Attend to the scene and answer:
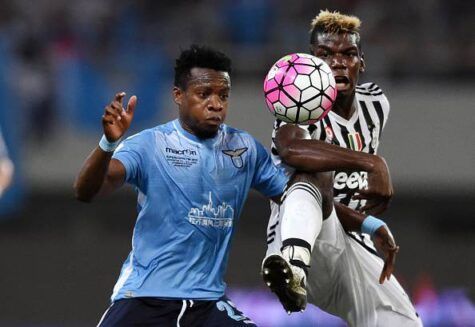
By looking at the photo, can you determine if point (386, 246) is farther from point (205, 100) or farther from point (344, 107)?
point (205, 100)

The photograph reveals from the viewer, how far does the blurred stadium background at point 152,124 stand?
12.0m

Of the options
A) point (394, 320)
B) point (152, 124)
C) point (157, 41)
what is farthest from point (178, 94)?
point (157, 41)

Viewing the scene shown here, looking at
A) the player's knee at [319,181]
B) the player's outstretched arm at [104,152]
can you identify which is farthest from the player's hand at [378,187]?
the player's outstretched arm at [104,152]

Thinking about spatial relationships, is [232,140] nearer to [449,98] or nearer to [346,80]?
[346,80]

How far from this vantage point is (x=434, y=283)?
11430 mm

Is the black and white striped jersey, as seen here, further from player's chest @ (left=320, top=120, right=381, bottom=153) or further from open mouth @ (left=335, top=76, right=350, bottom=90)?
open mouth @ (left=335, top=76, right=350, bottom=90)

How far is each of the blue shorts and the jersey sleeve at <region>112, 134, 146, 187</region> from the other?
0.60 m

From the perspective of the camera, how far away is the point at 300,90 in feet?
18.1

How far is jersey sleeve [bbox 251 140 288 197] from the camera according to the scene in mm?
5684

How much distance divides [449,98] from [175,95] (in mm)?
7454

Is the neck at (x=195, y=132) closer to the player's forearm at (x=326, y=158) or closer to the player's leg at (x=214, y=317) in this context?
the player's forearm at (x=326, y=158)

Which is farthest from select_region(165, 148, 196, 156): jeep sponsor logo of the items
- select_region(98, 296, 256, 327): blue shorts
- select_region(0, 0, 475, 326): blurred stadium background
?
select_region(0, 0, 475, 326): blurred stadium background

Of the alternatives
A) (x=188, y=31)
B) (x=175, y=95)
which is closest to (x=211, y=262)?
(x=175, y=95)

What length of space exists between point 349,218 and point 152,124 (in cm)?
660
